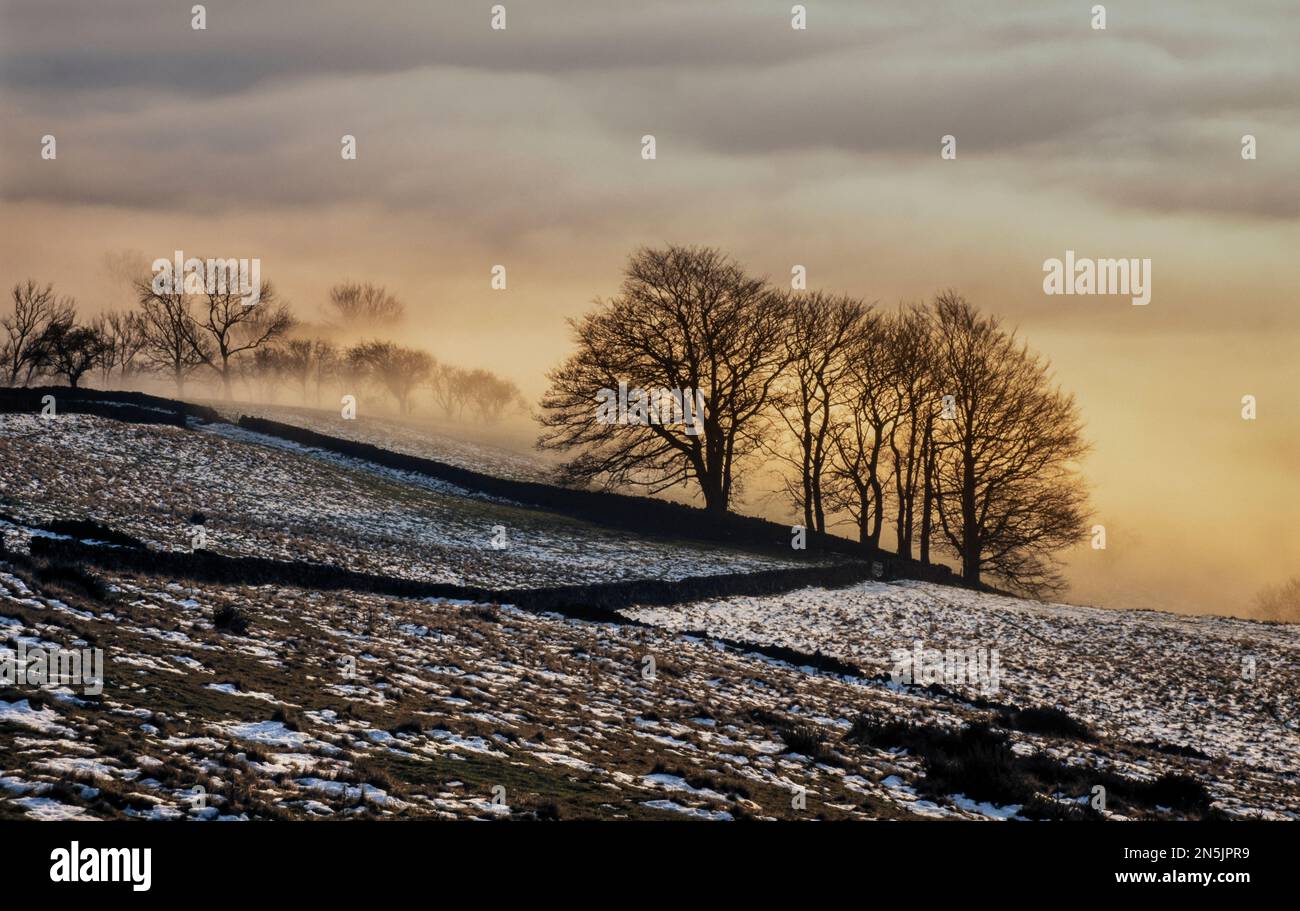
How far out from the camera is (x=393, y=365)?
152500 millimetres

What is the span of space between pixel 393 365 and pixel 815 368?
357ft

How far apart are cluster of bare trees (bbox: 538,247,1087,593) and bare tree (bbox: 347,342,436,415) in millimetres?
94911

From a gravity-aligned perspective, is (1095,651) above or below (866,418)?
below

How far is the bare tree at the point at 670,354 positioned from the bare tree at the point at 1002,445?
28.8ft

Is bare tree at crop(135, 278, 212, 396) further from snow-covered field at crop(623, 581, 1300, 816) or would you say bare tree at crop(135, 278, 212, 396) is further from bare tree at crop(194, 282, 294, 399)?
snow-covered field at crop(623, 581, 1300, 816)

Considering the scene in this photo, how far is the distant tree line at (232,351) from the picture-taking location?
93.8 metres

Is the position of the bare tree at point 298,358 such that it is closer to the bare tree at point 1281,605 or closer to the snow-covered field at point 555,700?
the snow-covered field at point 555,700

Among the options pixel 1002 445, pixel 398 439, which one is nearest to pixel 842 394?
pixel 1002 445

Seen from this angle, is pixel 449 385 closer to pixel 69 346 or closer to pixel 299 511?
pixel 69 346

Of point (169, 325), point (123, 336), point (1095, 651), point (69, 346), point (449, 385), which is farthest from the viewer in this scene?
point (449, 385)

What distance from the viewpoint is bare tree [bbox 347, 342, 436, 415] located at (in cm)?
14338

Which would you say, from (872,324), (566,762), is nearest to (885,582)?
(872,324)

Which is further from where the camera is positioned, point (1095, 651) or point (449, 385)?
point (449, 385)

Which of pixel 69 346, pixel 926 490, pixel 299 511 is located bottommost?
pixel 299 511
